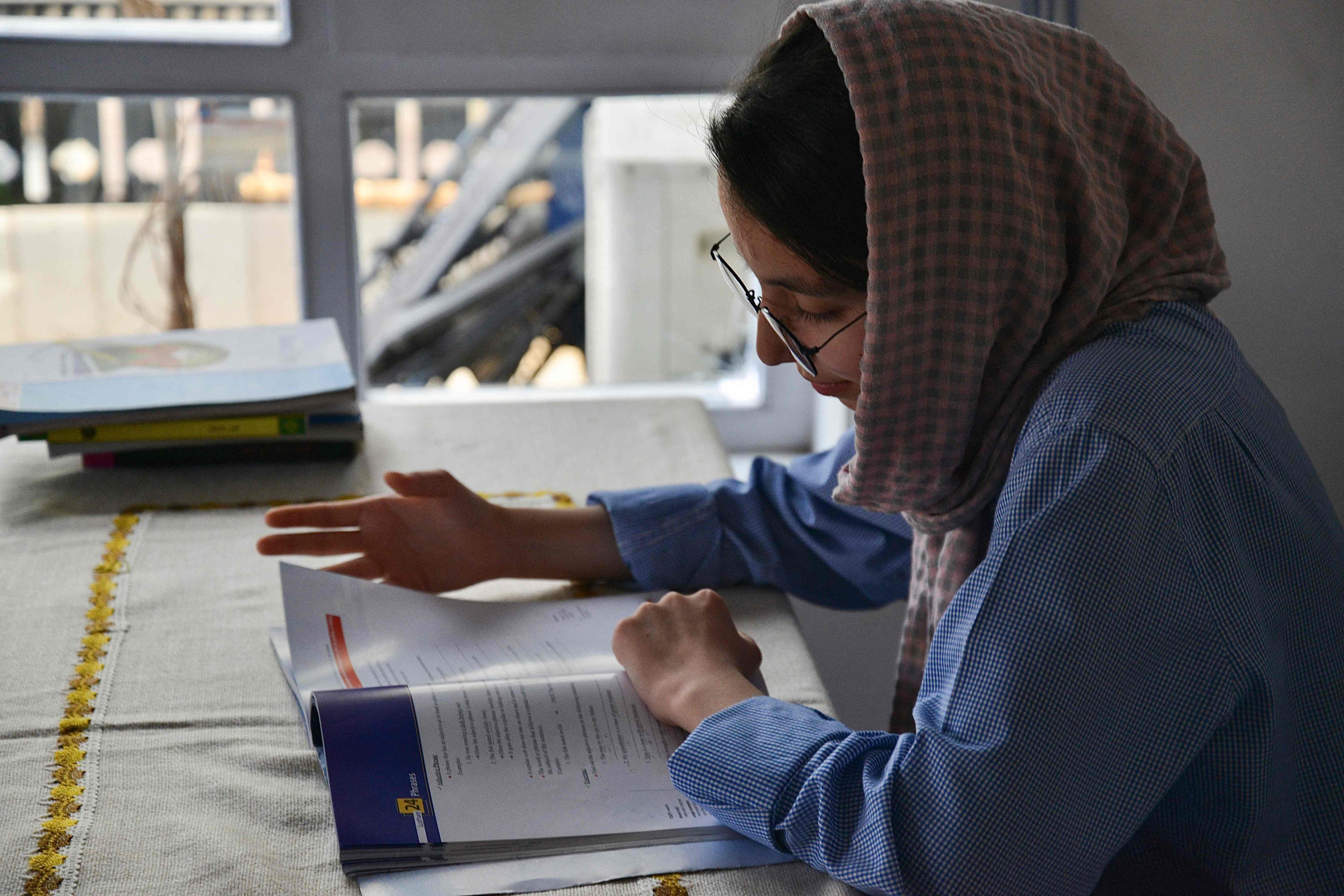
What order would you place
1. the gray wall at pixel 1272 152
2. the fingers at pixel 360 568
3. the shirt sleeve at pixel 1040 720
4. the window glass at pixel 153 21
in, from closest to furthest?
the shirt sleeve at pixel 1040 720 → the fingers at pixel 360 568 → the gray wall at pixel 1272 152 → the window glass at pixel 153 21

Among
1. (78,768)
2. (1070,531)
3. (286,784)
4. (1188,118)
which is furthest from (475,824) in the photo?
(1188,118)

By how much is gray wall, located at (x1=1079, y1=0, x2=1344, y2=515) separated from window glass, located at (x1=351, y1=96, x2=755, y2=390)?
567mm

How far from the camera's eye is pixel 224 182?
1.53m

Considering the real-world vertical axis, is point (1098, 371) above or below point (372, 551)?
above

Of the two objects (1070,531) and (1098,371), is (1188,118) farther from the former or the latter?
(1070,531)

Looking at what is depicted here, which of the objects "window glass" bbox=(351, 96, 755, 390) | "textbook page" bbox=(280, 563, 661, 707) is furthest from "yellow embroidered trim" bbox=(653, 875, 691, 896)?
"window glass" bbox=(351, 96, 755, 390)

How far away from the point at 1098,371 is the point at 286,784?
0.51 metres

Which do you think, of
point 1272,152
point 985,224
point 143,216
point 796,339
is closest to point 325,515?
point 796,339

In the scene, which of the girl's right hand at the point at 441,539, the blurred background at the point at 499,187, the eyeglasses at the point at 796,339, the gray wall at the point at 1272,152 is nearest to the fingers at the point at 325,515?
the girl's right hand at the point at 441,539

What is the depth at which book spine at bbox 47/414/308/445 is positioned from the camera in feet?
3.53

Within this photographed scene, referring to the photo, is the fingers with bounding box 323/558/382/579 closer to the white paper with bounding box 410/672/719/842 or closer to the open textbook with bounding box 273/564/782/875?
the open textbook with bounding box 273/564/782/875

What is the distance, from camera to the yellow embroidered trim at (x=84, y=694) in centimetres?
57

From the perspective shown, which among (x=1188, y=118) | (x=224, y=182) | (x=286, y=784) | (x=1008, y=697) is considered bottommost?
(x=286, y=784)

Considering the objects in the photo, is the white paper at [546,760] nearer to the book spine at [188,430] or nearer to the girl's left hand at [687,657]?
the girl's left hand at [687,657]
